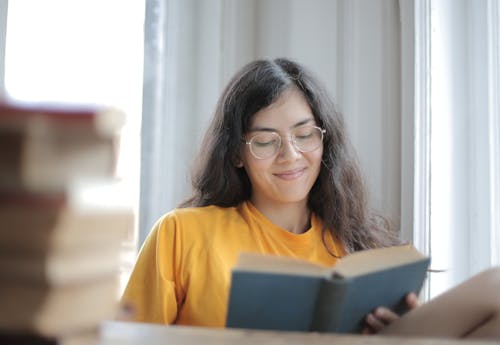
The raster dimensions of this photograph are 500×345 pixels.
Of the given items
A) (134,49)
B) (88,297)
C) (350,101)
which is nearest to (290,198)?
(350,101)

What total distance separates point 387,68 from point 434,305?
41.5 inches

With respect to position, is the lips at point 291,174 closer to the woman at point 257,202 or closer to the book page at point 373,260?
the woman at point 257,202

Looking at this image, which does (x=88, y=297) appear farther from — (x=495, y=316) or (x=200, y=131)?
(x=200, y=131)

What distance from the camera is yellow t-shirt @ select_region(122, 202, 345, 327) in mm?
1584

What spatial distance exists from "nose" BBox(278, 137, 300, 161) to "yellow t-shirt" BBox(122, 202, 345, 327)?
196 millimetres

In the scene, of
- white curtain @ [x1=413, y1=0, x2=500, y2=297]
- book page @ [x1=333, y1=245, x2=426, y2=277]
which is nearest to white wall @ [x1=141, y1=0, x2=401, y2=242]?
white curtain @ [x1=413, y1=0, x2=500, y2=297]

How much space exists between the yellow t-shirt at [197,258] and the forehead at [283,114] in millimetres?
265

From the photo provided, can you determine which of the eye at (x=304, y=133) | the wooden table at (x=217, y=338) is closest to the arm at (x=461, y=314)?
the wooden table at (x=217, y=338)

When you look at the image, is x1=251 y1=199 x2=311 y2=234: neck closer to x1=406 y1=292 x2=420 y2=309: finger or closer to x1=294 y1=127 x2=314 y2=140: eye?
x1=294 y1=127 x2=314 y2=140: eye

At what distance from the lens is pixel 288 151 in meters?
1.67

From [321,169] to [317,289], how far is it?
0.87 m

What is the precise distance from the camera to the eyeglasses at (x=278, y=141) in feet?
5.55

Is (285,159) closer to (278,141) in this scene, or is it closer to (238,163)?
(278,141)

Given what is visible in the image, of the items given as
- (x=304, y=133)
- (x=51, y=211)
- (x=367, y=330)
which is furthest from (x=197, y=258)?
(x=51, y=211)
